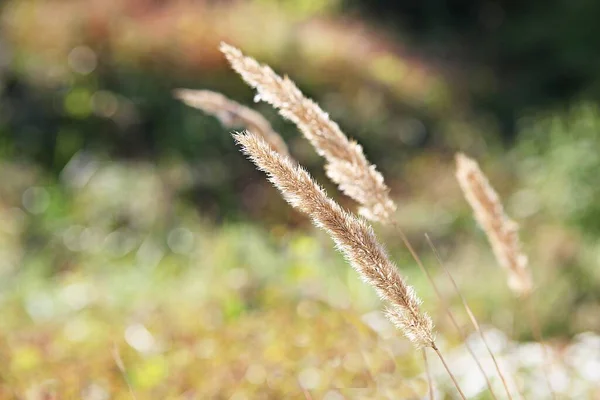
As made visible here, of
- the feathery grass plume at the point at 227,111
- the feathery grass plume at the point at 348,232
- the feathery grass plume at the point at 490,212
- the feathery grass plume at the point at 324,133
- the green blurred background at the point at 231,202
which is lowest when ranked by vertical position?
the feathery grass plume at the point at 348,232

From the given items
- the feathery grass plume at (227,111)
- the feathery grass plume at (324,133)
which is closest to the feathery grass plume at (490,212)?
the feathery grass plume at (324,133)

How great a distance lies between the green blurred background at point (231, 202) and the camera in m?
2.57

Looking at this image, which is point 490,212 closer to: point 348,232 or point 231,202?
point 348,232

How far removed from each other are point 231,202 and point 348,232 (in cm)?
433

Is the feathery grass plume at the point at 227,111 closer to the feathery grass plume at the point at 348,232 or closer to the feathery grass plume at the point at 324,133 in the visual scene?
the feathery grass plume at the point at 324,133

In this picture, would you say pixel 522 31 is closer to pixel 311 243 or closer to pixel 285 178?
pixel 311 243

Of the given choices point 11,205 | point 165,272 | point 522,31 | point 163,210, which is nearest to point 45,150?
point 11,205

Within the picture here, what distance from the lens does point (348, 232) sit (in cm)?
113

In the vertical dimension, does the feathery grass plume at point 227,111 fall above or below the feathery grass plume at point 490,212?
above

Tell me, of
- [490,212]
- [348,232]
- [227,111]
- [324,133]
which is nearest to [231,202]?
[227,111]

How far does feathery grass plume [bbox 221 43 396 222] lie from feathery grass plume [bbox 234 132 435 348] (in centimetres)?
18

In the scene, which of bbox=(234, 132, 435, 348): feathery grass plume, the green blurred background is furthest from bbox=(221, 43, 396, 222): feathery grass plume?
the green blurred background

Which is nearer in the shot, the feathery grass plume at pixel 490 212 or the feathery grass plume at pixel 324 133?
the feathery grass plume at pixel 324 133

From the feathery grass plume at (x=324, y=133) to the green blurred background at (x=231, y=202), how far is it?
2.15 ft
